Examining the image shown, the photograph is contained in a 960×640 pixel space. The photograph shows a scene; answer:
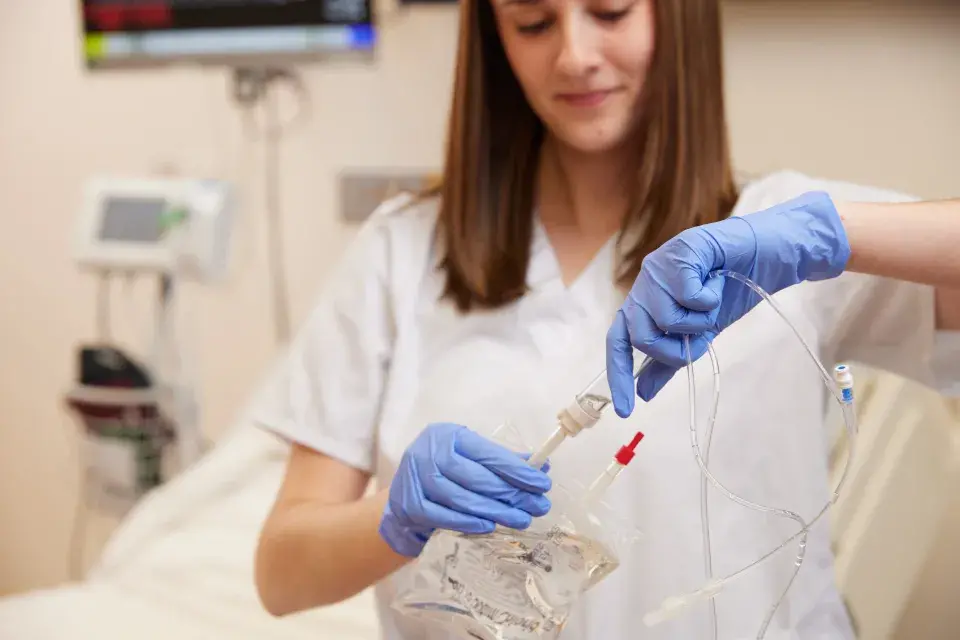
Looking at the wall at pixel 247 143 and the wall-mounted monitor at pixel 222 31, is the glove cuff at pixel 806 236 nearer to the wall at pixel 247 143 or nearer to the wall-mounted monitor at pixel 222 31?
the wall at pixel 247 143

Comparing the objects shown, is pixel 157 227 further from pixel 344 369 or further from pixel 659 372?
pixel 659 372

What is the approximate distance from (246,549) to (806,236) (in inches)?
46.4

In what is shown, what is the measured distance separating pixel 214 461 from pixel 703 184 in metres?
1.19

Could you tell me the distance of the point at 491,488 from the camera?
739mm

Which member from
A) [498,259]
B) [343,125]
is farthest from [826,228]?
[343,125]

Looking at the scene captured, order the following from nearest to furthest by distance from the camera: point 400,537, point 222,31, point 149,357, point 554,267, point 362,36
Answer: point 400,537 → point 554,267 → point 362,36 → point 222,31 → point 149,357

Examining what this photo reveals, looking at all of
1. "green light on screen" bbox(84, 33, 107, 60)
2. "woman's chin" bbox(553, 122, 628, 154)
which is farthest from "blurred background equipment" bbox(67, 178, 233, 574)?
"woman's chin" bbox(553, 122, 628, 154)

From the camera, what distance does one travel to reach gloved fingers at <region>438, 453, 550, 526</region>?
74cm

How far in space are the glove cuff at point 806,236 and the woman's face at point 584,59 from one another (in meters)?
0.26

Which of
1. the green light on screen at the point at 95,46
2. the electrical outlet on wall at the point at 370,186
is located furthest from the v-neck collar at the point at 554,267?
the green light on screen at the point at 95,46

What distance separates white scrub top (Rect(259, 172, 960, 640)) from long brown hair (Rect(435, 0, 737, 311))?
0.04 metres

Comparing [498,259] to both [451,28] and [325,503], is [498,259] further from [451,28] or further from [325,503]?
[451,28]

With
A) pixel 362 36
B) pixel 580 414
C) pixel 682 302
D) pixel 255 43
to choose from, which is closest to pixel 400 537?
pixel 580 414

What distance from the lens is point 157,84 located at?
2178 mm
